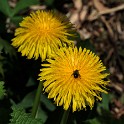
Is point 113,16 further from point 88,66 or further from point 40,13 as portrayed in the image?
point 88,66

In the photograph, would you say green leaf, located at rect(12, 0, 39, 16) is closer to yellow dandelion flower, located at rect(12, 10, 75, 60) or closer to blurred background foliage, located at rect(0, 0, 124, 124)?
blurred background foliage, located at rect(0, 0, 124, 124)

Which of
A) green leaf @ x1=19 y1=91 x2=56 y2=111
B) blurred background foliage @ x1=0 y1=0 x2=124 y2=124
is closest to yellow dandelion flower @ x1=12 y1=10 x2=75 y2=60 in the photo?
blurred background foliage @ x1=0 y1=0 x2=124 y2=124

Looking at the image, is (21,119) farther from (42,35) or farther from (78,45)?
(78,45)

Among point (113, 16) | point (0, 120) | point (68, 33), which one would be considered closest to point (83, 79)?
point (68, 33)

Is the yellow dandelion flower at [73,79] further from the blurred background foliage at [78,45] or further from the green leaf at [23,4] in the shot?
the green leaf at [23,4]

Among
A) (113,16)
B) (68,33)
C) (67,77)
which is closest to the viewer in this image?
(67,77)
